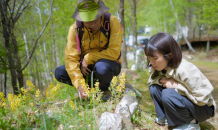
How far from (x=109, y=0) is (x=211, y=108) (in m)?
5.75

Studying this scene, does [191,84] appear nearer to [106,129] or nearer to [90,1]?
[106,129]

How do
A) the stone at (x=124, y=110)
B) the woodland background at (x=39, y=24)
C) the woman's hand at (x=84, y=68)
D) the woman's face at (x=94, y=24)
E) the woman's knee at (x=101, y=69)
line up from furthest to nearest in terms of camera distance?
the woodland background at (x=39, y=24) < the woman's hand at (x=84, y=68) < the woman's knee at (x=101, y=69) < the woman's face at (x=94, y=24) < the stone at (x=124, y=110)

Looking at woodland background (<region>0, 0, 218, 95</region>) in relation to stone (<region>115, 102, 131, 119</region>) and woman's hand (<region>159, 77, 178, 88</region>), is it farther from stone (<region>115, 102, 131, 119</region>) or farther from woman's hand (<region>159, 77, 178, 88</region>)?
woman's hand (<region>159, 77, 178, 88</region>)

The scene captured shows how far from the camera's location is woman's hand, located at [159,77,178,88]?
5.04 ft

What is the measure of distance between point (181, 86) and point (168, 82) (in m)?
0.17

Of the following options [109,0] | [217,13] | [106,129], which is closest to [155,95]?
[106,129]

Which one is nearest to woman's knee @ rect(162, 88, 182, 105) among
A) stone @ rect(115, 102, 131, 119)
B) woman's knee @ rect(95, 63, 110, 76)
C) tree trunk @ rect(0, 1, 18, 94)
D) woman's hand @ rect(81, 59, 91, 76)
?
stone @ rect(115, 102, 131, 119)

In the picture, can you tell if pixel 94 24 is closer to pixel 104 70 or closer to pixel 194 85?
pixel 104 70

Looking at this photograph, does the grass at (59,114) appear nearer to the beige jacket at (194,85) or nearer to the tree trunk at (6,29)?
the beige jacket at (194,85)

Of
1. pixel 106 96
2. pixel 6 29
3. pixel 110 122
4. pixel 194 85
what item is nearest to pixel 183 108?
pixel 194 85

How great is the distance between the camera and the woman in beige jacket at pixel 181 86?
1328 mm

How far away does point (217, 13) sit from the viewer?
9.60 meters

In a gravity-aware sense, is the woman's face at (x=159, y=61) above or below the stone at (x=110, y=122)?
above

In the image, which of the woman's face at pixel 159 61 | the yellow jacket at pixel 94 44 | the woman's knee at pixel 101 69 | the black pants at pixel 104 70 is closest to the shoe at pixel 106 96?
the black pants at pixel 104 70
